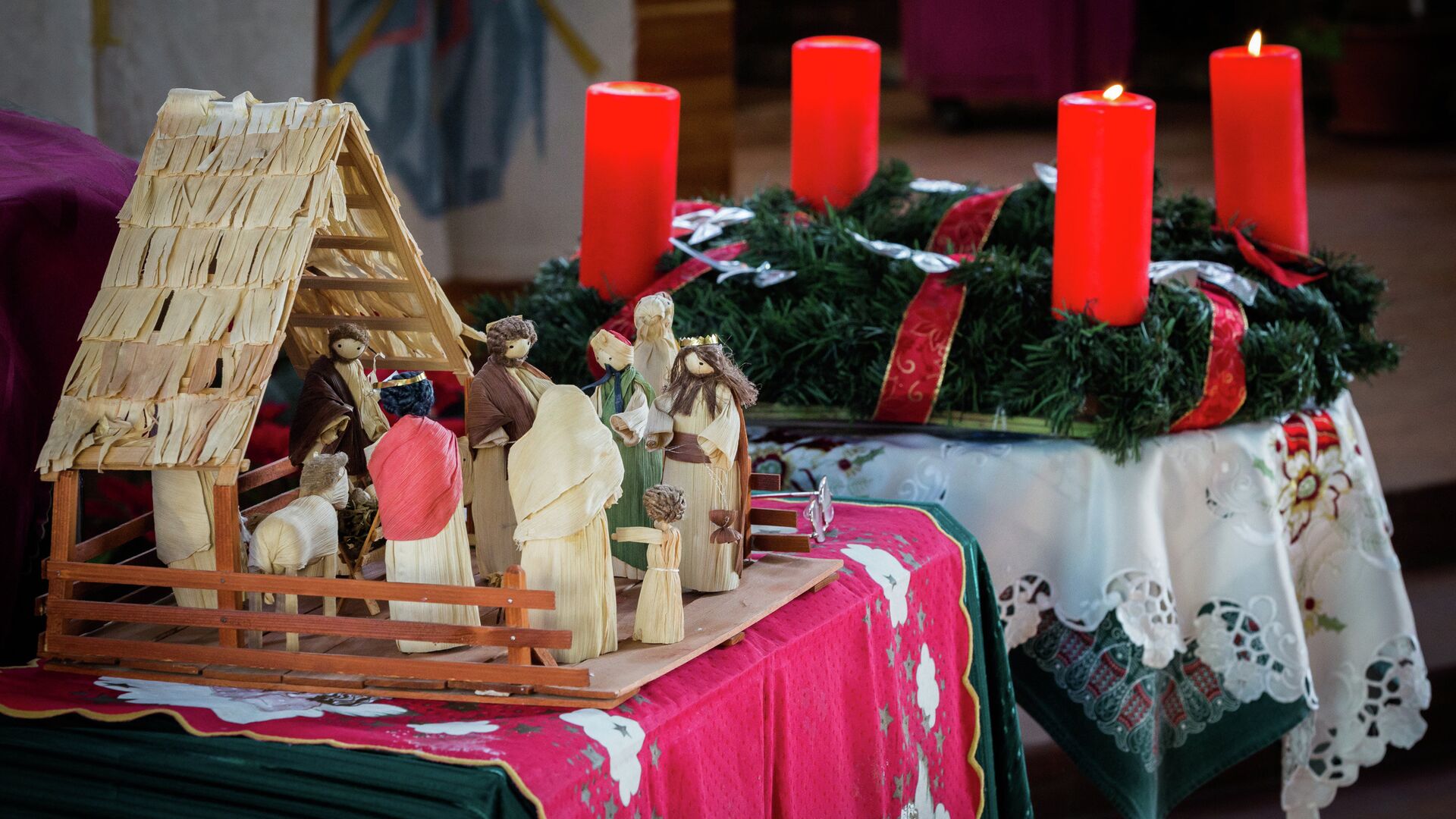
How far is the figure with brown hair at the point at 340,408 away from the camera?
3.23 feet

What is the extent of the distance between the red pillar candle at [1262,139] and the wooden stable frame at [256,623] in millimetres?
994

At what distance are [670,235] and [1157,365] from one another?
1.70ft

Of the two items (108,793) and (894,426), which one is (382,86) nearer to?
(894,426)

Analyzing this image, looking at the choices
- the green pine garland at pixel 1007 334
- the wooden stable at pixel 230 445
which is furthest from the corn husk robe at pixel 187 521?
the green pine garland at pixel 1007 334

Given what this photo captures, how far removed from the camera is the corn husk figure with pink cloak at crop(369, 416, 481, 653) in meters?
0.87

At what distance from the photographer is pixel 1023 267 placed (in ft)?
4.64

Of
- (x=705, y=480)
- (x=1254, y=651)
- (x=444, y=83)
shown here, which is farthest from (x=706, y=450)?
(x=444, y=83)

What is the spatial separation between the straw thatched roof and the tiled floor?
2.05 m

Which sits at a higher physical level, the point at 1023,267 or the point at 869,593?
the point at 1023,267

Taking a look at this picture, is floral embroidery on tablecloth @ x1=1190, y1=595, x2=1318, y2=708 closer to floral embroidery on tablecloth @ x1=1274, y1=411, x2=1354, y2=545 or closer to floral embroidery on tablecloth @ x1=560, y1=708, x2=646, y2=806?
floral embroidery on tablecloth @ x1=1274, y1=411, x2=1354, y2=545

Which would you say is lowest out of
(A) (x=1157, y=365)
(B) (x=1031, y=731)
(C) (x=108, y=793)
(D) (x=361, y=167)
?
(B) (x=1031, y=731)

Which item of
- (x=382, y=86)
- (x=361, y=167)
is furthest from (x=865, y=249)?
(x=382, y=86)

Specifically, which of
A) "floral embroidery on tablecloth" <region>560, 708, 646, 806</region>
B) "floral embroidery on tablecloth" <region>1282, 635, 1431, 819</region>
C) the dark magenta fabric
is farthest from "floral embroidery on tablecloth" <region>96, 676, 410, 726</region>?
"floral embroidery on tablecloth" <region>1282, 635, 1431, 819</region>

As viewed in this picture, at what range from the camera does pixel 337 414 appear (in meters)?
0.99
